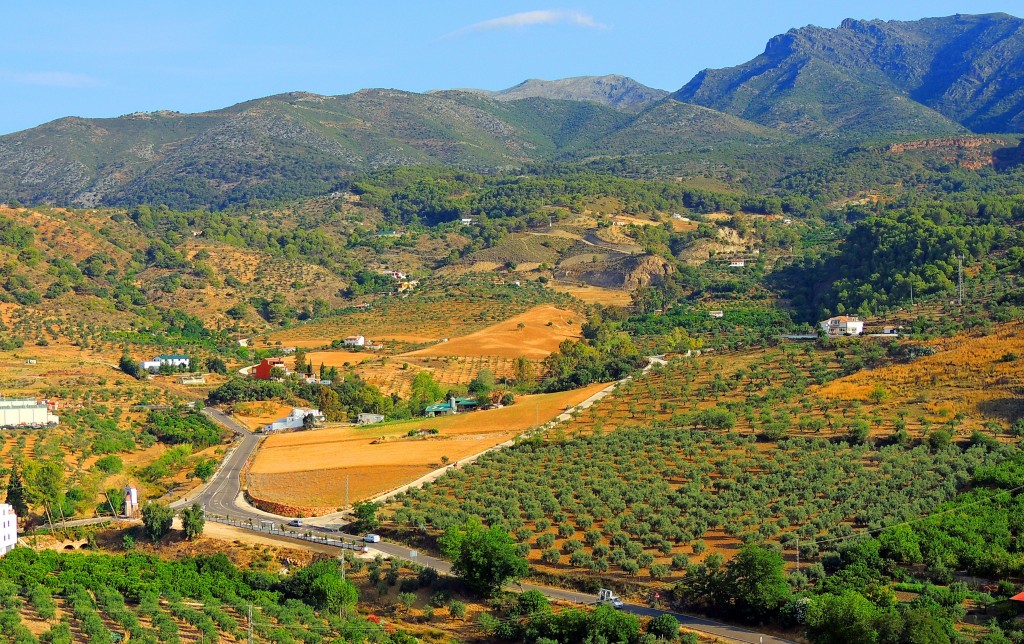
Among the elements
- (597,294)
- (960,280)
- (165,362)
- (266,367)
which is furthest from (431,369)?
(597,294)

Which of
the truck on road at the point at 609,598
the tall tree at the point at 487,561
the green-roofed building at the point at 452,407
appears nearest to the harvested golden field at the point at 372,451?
the green-roofed building at the point at 452,407

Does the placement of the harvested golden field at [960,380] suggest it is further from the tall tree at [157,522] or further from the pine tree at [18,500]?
the pine tree at [18,500]

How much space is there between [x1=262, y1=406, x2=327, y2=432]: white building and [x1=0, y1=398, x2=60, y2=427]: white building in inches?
447

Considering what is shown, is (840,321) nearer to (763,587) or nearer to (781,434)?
(781,434)

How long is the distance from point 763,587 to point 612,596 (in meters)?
4.65

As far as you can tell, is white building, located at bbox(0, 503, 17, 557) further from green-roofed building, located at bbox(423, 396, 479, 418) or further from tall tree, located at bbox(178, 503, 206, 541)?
green-roofed building, located at bbox(423, 396, 479, 418)

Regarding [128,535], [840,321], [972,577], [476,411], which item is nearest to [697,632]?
[972,577]

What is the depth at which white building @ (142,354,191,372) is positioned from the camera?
91.1 m

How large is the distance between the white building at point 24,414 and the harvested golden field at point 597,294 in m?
56.3

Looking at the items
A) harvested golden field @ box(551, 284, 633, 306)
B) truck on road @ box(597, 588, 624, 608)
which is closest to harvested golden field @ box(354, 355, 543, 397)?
harvested golden field @ box(551, 284, 633, 306)

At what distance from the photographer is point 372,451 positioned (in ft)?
208

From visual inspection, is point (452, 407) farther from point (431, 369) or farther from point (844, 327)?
point (844, 327)

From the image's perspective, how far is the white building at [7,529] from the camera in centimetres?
4791

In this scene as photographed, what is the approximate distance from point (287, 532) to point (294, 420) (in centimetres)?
2685
